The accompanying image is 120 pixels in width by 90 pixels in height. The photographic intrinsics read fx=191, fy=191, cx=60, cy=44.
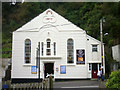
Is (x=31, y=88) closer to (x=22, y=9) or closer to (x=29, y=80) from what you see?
(x=22, y=9)

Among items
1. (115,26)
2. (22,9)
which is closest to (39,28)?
(22,9)

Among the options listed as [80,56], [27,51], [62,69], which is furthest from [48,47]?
[80,56]

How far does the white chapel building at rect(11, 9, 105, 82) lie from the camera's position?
1001cm

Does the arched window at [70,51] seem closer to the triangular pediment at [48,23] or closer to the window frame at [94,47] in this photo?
the triangular pediment at [48,23]

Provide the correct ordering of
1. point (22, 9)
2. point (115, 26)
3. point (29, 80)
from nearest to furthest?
point (115, 26) < point (22, 9) < point (29, 80)

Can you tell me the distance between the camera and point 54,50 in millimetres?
10344

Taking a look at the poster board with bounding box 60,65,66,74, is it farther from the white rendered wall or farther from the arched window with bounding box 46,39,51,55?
the arched window with bounding box 46,39,51,55

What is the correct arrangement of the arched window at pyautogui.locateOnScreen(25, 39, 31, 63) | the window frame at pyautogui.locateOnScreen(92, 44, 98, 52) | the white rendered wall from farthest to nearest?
the window frame at pyautogui.locateOnScreen(92, 44, 98, 52) → the arched window at pyautogui.locateOnScreen(25, 39, 31, 63) → the white rendered wall

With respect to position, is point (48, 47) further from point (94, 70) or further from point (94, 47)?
point (94, 70)

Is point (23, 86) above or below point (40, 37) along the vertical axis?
below

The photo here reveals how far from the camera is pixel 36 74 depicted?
9.95 metres

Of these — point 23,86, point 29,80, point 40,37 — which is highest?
point 40,37

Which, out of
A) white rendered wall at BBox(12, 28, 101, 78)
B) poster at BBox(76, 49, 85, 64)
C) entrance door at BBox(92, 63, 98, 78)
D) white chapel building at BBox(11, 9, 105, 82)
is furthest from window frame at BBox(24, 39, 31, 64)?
entrance door at BBox(92, 63, 98, 78)

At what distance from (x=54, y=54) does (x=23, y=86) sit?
608 centimetres
